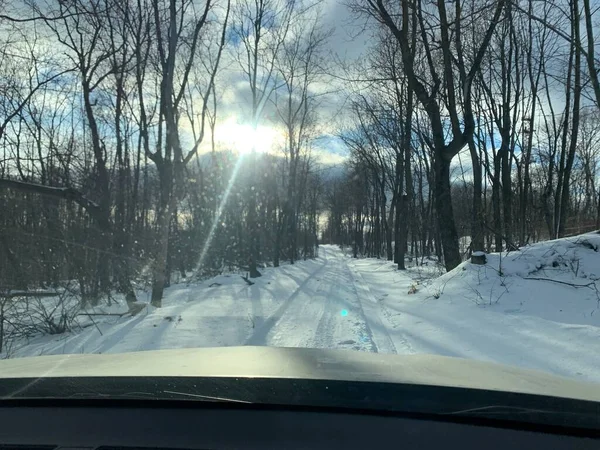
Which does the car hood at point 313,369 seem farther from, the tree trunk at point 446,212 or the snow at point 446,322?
the tree trunk at point 446,212

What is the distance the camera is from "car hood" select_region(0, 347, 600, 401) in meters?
2.08

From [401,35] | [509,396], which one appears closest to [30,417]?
[509,396]

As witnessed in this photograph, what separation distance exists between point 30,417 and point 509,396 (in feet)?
6.62

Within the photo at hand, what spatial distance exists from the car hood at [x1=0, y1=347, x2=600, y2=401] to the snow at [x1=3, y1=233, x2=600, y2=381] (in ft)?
11.5

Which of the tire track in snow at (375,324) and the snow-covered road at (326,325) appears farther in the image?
the snow-covered road at (326,325)

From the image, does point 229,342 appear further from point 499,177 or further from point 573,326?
point 499,177

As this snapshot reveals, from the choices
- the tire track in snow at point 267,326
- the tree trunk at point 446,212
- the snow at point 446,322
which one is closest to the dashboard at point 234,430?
the snow at point 446,322

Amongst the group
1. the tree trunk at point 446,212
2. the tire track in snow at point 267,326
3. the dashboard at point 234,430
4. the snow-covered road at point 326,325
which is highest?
the tree trunk at point 446,212

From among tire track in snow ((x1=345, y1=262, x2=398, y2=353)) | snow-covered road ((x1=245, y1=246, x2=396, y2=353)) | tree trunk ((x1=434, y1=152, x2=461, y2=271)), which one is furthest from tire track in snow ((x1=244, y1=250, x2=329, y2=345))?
tree trunk ((x1=434, y1=152, x2=461, y2=271))

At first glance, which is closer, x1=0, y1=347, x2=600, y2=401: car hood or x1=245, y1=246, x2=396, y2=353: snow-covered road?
x1=0, y1=347, x2=600, y2=401: car hood

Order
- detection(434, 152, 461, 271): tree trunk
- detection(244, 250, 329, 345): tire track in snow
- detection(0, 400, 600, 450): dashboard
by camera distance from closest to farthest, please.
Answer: detection(0, 400, 600, 450): dashboard → detection(244, 250, 329, 345): tire track in snow → detection(434, 152, 461, 271): tree trunk

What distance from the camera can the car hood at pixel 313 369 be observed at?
2082mm

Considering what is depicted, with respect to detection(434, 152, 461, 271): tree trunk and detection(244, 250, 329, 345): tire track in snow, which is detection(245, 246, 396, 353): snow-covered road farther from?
detection(434, 152, 461, 271): tree trunk

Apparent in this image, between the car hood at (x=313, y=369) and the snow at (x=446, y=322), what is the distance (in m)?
3.50
